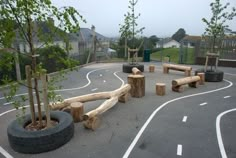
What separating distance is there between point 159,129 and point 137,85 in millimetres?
3077

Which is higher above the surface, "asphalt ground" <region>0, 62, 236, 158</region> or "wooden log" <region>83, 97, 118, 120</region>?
"wooden log" <region>83, 97, 118, 120</region>

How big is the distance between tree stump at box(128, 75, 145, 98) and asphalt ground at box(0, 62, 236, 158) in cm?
30

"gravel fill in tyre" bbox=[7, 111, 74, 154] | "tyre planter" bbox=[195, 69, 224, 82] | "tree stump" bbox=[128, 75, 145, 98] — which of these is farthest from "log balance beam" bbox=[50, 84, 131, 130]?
"tyre planter" bbox=[195, 69, 224, 82]

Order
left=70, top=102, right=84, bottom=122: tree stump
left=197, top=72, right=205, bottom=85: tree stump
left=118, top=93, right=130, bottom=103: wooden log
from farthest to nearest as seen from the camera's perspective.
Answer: left=197, top=72, right=205, bottom=85: tree stump
left=118, top=93, right=130, bottom=103: wooden log
left=70, top=102, right=84, bottom=122: tree stump

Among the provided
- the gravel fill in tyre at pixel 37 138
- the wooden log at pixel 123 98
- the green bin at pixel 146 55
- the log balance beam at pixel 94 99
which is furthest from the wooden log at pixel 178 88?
the green bin at pixel 146 55

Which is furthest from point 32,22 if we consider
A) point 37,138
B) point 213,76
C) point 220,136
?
point 213,76

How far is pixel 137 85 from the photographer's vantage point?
29.3 feet

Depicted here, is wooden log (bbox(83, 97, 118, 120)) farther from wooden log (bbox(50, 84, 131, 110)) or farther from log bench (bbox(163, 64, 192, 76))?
log bench (bbox(163, 64, 192, 76))

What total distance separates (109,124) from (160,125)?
60.5 inches

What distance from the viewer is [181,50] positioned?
1956 centimetres

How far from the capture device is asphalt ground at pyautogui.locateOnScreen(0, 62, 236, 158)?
4945 mm

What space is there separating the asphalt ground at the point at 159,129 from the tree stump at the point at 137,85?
304 millimetres

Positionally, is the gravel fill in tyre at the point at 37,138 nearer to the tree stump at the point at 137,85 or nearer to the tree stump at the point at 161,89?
the tree stump at the point at 137,85

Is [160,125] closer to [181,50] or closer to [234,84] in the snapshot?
[234,84]
